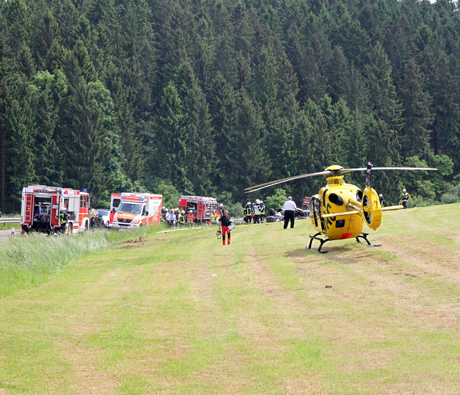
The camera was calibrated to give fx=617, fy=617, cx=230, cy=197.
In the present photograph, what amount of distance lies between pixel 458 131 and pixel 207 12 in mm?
57942

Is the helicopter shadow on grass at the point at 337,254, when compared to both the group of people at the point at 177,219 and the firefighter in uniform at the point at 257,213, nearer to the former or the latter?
the firefighter in uniform at the point at 257,213

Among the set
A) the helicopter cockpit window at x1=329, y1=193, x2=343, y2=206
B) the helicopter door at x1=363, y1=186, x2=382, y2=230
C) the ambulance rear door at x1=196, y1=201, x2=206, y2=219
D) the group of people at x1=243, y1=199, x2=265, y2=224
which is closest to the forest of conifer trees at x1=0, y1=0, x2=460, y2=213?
the ambulance rear door at x1=196, y1=201, x2=206, y2=219

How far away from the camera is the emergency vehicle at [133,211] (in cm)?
4269

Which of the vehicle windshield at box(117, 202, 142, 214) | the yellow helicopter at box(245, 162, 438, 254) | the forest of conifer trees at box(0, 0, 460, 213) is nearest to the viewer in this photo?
the yellow helicopter at box(245, 162, 438, 254)

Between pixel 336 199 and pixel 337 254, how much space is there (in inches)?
72.1

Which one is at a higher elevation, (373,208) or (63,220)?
(373,208)

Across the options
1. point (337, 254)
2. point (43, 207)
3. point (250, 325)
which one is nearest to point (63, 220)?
point (43, 207)

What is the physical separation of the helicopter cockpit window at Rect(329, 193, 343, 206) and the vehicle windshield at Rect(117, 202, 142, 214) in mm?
25807

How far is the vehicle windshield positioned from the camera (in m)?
43.2

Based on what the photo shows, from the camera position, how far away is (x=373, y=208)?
17.6 m

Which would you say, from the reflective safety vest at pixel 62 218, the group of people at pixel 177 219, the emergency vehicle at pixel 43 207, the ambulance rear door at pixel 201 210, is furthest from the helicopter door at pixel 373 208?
the ambulance rear door at pixel 201 210

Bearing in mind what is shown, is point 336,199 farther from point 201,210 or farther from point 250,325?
point 201,210

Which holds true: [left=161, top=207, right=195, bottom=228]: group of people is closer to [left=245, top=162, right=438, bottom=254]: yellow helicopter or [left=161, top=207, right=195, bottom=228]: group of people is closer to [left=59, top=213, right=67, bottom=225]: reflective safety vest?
[left=59, top=213, right=67, bottom=225]: reflective safety vest

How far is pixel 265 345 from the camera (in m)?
10.0
